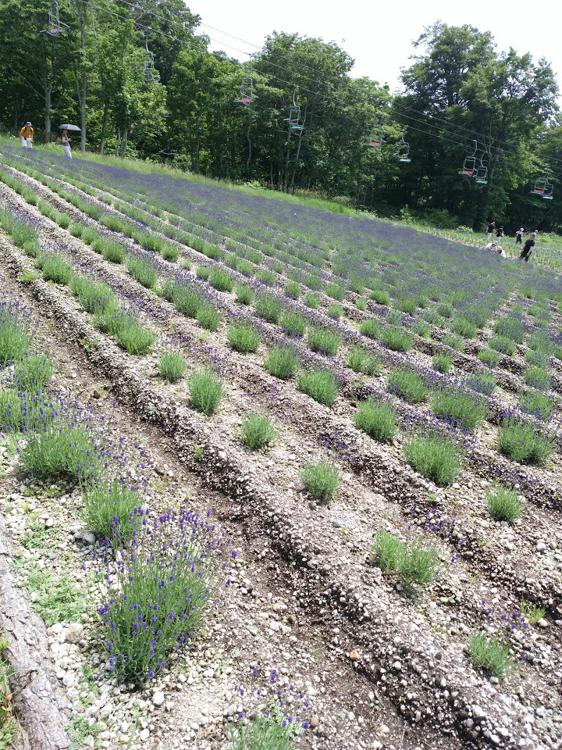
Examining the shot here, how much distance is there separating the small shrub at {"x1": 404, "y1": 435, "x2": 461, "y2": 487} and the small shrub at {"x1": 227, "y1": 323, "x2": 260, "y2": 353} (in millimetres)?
3166

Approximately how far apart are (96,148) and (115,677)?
55999mm

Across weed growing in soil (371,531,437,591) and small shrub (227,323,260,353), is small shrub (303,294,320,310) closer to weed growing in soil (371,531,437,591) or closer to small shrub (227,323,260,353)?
small shrub (227,323,260,353)

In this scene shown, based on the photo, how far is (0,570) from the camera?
2.97 metres

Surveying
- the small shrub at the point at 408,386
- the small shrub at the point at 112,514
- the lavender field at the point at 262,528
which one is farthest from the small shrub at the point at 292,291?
the small shrub at the point at 112,514

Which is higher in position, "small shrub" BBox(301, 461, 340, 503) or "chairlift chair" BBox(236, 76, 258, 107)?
"chairlift chair" BBox(236, 76, 258, 107)

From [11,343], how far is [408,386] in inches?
206

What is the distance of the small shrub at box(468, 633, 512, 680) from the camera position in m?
3.07

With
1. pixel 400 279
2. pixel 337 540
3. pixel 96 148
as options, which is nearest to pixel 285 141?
pixel 96 148

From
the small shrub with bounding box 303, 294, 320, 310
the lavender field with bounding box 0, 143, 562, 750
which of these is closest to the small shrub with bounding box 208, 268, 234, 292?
the lavender field with bounding box 0, 143, 562, 750

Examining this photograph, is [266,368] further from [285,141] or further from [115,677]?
[285,141]

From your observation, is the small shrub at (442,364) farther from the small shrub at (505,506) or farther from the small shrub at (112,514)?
the small shrub at (112,514)

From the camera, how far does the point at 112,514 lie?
3.40 meters

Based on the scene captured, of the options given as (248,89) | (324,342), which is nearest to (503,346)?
(324,342)

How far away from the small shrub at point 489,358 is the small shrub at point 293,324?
3.67 meters
